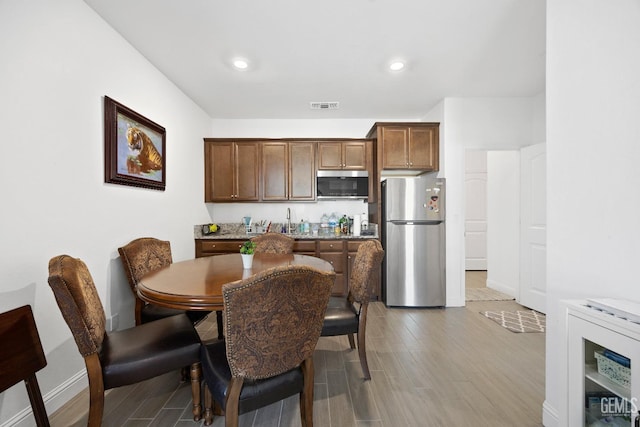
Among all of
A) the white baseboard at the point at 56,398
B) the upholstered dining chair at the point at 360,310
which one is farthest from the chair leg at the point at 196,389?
the white baseboard at the point at 56,398

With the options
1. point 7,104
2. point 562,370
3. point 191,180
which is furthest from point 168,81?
point 562,370

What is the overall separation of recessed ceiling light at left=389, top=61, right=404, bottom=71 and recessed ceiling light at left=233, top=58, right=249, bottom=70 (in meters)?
1.48

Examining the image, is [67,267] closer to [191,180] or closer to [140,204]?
[140,204]

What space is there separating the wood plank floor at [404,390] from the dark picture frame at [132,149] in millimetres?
1642

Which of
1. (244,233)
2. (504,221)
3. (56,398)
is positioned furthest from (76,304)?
(504,221)

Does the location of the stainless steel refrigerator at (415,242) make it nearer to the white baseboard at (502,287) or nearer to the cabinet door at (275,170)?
the white baseboard at (502,287)

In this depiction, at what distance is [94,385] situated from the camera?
1.18 m

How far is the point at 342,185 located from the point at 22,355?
Answer: 11.2ft

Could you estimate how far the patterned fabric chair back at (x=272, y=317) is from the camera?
0.95 m

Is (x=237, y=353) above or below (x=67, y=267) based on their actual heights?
below

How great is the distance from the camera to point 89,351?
1.16 metres

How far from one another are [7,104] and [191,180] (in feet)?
7.05

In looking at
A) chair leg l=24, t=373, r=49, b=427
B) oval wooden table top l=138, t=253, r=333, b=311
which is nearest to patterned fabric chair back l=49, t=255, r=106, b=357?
oval wooden table top l=138, t=253, r=333, b=311

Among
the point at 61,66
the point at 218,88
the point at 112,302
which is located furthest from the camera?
the point at 218,88
